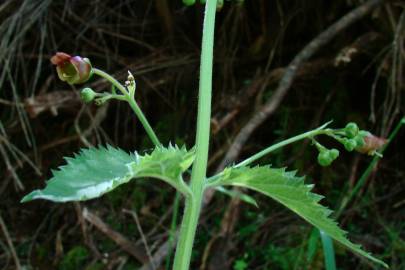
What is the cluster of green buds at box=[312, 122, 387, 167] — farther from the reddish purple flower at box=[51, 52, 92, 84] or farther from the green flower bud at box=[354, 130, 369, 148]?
the reddish purple flower at box=[51, 52, 92, 84]

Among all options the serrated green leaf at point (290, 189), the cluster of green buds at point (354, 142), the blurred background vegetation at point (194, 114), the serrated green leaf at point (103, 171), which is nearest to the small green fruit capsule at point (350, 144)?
the cluster of green buds at point (354, 142)

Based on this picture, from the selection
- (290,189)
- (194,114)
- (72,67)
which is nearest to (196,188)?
(290,189)

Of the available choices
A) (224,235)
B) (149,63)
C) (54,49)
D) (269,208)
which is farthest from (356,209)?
(54,49)

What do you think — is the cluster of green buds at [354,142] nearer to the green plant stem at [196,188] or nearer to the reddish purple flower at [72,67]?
the green plant stem at [196,188]

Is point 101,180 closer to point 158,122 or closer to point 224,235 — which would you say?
point 224,235

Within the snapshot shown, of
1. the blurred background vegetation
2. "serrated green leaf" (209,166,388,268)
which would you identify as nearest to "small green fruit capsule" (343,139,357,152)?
"serrated green leaf" (209,166,388,268)

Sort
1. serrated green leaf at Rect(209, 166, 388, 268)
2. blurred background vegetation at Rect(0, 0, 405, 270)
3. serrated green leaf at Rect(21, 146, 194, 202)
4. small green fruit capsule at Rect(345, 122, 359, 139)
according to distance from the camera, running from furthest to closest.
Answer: blurred background vegetation at Rect(0, 0, 405, 270) → small green fruit capsule at Rect(345, 122, 359, 139) → serrated green leaf at Rect(209, 166, 388, 268) → serrated green leaf at Rect(21, 146, 194, 202)
